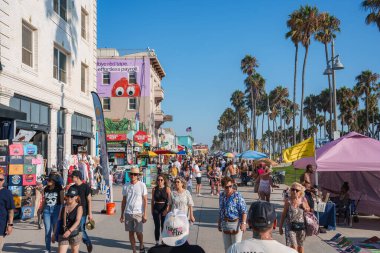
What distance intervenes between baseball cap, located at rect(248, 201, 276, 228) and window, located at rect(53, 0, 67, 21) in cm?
1918

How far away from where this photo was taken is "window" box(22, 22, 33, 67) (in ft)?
55.6

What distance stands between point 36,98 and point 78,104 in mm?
5586

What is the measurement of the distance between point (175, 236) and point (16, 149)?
36.5 feet

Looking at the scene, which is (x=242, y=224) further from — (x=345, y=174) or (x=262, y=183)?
(x=345, y=174)

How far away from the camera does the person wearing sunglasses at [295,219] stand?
7.00 metres

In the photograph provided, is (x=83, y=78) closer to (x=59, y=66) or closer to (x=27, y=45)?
(x=59, y=66)

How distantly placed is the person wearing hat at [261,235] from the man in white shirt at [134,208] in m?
5.09

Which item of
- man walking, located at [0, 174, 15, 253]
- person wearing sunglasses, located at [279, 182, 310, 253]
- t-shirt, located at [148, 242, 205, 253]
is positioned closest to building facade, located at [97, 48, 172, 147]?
man walking, located at [0, 174, 15, 253]

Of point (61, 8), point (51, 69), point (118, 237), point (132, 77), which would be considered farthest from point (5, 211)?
point (132, 77)

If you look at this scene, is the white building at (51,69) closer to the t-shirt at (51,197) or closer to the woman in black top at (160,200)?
the t-shirt at (51,197)

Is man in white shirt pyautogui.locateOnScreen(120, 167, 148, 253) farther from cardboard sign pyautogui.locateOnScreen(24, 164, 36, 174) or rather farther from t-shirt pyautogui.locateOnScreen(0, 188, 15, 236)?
cardboard sign pyautogui.locateOnScreen(24, 164, 36, 174)

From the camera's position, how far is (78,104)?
23266mm

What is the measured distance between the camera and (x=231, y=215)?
6.72 meters

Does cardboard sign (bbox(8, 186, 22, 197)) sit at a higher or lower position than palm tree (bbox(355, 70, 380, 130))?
lower
